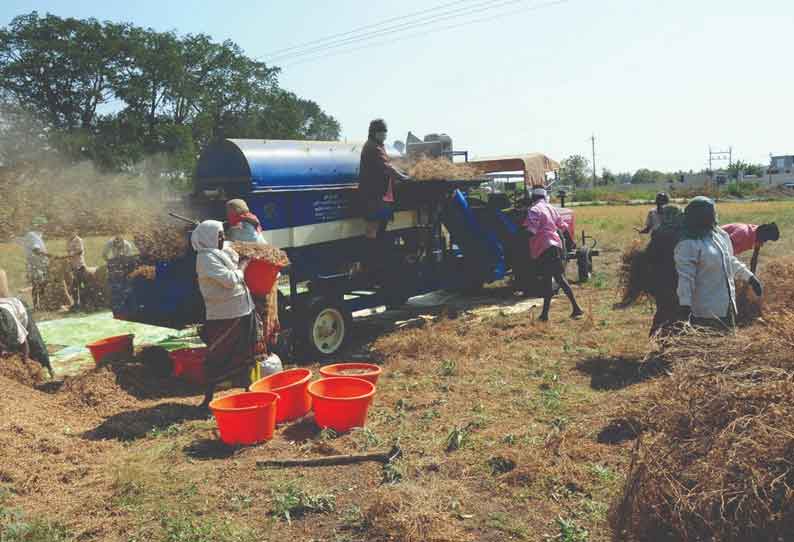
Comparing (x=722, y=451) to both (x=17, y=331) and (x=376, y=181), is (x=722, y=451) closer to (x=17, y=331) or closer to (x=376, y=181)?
(x=376, y=181)

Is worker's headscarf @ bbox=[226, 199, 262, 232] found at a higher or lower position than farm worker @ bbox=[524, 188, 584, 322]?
higher

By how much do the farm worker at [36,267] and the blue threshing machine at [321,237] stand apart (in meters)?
6.41

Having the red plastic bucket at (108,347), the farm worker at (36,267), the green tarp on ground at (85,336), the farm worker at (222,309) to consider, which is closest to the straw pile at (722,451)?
the farm worker at (222,309)

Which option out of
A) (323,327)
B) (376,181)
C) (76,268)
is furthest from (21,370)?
(76,268)

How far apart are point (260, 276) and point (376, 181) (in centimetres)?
276

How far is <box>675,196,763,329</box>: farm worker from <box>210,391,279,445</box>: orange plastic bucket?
3816mm

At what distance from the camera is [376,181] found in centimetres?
870

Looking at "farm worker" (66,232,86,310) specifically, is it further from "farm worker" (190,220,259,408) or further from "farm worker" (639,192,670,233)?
"farm worker" (639,192,670,233)

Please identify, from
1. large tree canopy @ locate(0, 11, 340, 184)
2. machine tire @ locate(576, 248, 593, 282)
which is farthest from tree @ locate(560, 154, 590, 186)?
machine tire @ locate(576, 248, 593, 282)

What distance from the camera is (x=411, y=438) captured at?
208 inches

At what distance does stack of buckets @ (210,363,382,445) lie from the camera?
5156 mm

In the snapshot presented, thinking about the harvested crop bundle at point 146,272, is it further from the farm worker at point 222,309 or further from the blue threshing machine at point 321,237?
the farm worker at point 222,309

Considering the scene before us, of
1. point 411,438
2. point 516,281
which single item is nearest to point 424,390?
point 411,438

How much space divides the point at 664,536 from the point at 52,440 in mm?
4570
